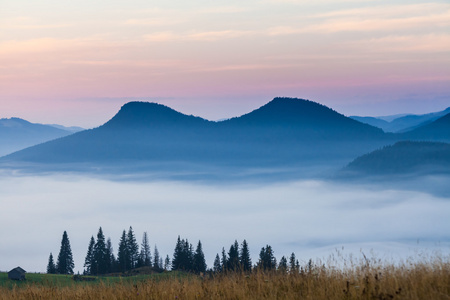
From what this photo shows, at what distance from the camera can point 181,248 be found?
96750 mm

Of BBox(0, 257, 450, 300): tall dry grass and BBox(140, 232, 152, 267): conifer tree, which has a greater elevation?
BBox(0, 257, 450, 300): tall dry grass

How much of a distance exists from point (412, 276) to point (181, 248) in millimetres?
88971

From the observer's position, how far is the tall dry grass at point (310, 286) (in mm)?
9484

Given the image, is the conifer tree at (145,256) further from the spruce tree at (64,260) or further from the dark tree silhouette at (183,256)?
the spruce tree at (64,260)

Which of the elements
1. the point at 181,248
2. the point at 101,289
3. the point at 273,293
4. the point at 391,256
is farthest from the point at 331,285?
the point at 181,248

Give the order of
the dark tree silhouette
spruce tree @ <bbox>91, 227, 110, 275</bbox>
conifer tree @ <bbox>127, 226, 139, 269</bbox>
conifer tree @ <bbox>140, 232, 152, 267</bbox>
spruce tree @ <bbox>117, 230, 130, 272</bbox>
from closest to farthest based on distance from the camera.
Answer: the dark tree silhouette
spruce tree @ <bbox>91, 227, 110, 275</bbox>
spruce tree @ <bbox>117, 230, 130, 272</bbox>
conifer tree @ <bbox>127, 226, 139, 269</bbox>
conifer tree @ <bbox>140, 232, 152, 267</bbox>

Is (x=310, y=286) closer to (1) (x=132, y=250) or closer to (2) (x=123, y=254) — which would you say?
(2) (x=123, y=254)

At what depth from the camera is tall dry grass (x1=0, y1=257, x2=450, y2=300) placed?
9484 mm

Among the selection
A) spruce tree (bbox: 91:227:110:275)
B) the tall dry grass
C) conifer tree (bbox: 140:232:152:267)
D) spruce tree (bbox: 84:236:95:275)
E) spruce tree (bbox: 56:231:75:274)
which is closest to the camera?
the tall dry grass

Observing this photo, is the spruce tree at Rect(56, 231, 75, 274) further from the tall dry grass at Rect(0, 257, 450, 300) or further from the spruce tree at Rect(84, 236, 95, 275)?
the tall dry grass at Rect(0, 257, 450, 300)

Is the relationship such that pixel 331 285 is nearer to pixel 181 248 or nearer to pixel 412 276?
pixel 412 276

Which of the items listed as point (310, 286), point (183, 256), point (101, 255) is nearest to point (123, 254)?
point (101, 255)

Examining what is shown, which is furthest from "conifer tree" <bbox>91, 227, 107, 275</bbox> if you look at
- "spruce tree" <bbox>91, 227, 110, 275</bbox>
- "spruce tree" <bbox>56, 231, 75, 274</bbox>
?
"spruce tree" <bbox>56, 231, 75, 274</bbox>

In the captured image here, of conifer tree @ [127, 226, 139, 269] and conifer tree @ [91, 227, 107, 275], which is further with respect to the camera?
conifer tree @ [127, 226, 139, 269]
